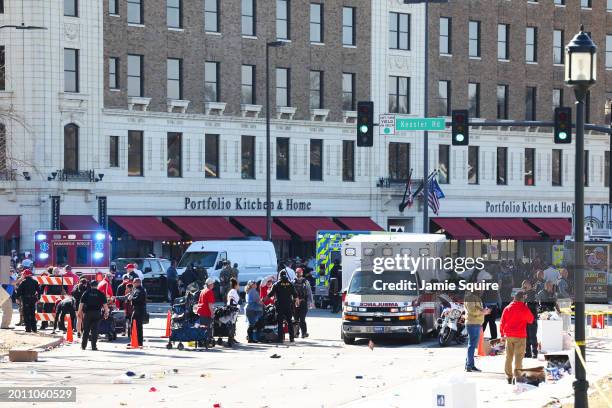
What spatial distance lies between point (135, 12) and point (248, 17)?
6196mm

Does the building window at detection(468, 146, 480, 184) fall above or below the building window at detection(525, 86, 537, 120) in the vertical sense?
below

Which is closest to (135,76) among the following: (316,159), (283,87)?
(283,87)

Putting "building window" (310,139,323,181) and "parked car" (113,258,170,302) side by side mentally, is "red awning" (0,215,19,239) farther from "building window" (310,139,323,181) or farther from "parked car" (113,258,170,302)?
"building window" (310,139,323,181)

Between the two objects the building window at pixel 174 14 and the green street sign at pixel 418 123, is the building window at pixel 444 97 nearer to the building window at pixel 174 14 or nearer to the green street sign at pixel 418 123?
the building window at pixel 174 14

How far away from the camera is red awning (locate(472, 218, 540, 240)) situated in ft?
243

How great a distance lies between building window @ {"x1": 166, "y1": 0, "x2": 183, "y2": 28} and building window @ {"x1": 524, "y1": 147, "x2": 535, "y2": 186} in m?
23.3

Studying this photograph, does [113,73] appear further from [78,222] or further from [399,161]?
[399,161]

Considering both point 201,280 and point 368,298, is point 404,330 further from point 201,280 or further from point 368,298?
point 201,280

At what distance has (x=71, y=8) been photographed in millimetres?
59969

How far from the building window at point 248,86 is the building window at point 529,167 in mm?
18652

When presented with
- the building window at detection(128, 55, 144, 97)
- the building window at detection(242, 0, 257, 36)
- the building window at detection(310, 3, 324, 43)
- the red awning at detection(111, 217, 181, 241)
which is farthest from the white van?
the building window at detection(310, 3, 324, 43)

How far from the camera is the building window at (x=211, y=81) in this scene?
6494 centimetres

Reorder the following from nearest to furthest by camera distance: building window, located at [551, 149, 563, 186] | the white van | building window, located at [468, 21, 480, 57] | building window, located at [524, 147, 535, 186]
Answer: the white van < building window, located at [468, 21, 480, 57] < building window, located at [524, 147, 535, 186] < building window, located at [551, 149, 563, 186]

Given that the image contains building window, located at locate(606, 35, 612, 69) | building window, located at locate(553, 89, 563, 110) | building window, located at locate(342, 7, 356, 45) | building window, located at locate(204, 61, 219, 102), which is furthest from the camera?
building window, located at locate(606, 35, 612, 69)
